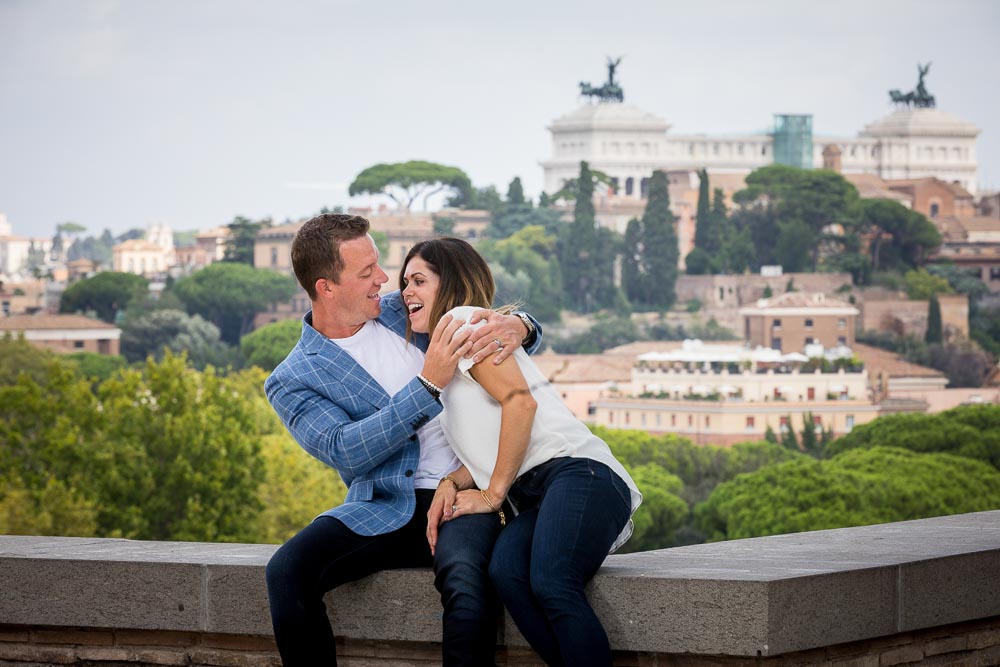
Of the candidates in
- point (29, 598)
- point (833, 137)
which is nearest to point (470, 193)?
point (833, 137)

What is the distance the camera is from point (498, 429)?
2045 mm

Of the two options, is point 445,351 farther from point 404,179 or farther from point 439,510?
point 404,179

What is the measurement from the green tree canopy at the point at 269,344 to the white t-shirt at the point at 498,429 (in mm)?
47429

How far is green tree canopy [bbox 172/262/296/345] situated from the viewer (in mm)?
60219

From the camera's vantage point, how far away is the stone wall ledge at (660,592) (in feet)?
6.18

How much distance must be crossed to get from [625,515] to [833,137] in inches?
3231

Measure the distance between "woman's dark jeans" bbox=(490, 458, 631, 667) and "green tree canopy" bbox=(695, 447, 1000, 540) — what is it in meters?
25.6

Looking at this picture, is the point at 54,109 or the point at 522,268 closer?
the point at 522,268

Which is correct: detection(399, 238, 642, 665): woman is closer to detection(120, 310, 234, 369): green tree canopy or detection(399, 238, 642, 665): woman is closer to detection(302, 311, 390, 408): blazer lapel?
detection(302, 311, 390, 408): blazer lapel

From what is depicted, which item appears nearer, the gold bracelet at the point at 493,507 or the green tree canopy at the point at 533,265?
the gold bracelet at the point at 493,507

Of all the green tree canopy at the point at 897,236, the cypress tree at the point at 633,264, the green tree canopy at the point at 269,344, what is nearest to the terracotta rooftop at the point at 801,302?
the cypress tree at the point at 633,264

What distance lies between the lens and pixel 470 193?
246 ft

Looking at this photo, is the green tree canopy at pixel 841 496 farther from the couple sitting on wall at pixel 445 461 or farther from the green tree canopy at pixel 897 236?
the green tree canopy at pixel 897 236

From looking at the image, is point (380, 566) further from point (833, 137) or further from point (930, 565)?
point (833, 137)
